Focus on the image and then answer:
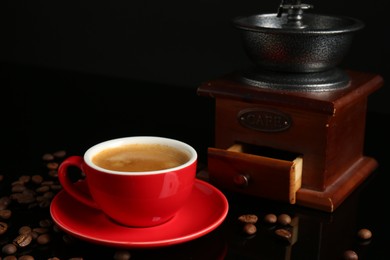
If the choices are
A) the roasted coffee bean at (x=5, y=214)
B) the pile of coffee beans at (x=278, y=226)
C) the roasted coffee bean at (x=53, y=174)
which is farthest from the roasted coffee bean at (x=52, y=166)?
the pile of coffee beans at (x=278, y=226)

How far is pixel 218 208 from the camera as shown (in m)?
1.24

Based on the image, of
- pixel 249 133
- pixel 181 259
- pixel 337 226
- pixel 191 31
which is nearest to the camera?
pixel 181 259

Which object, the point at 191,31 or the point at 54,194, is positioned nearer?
the point at 54,194

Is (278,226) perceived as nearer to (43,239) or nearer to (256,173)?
(256,173)

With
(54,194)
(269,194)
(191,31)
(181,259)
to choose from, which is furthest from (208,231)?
(191,31)

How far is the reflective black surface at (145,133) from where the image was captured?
3.90 ft

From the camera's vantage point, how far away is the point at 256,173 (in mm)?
1349

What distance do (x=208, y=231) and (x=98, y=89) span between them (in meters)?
1.05

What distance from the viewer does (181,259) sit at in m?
1.15

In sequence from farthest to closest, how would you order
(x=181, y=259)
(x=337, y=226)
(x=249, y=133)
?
(x=249, y=133) < (x=337, y=226) < (x=181, y=259)

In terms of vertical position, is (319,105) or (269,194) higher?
(319,105)

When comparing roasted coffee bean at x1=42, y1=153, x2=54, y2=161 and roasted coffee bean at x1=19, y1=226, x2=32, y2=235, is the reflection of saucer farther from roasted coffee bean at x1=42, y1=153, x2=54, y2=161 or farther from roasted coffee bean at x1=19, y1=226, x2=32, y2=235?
roasted coffee bean at x1=42, y1=153, x2=54, y2=161

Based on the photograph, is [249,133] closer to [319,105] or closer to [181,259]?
[319,105]

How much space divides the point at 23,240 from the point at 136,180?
22 cm
